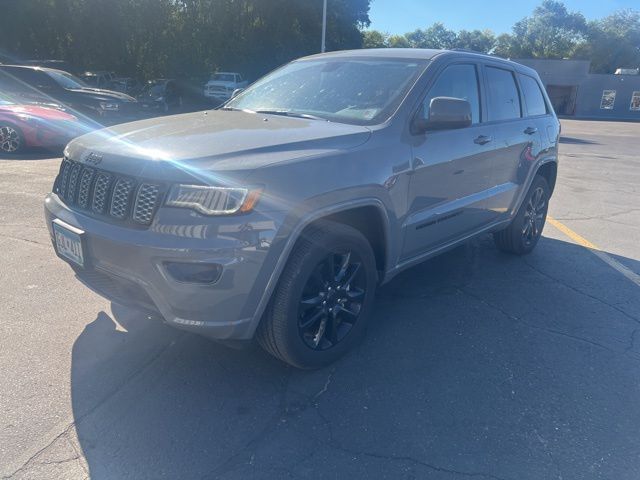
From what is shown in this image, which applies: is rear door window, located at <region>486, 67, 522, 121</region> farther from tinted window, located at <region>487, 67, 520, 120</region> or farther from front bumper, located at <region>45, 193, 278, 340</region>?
front bumper, located at <region>45, 193, 278, 340</region>

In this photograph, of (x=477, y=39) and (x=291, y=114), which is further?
(x=477, y=39)

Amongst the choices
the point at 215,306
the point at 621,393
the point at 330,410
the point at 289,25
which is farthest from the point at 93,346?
the point at 289,25

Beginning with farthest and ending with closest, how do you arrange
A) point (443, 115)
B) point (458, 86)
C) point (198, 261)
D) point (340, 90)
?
1. point (458, 86)
2. point (340, 90)
3. point (443, 115)
4. point (198, 261)

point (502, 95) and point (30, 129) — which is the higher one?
point (502, 95)

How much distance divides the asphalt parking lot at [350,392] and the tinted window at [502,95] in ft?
4.96

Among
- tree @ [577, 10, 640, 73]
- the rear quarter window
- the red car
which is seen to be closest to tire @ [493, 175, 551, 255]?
the rear quarter window

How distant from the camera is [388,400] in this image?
3033 millimetres

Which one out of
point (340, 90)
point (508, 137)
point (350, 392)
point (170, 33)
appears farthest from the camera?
point (170, 33)

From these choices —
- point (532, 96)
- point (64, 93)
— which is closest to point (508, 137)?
point (532, 96)

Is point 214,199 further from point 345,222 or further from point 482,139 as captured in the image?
point 482,139

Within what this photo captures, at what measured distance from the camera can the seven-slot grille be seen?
2.71 m

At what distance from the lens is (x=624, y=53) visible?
7788cm

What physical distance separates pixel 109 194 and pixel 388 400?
1888mm

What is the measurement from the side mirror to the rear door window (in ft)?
3.67
